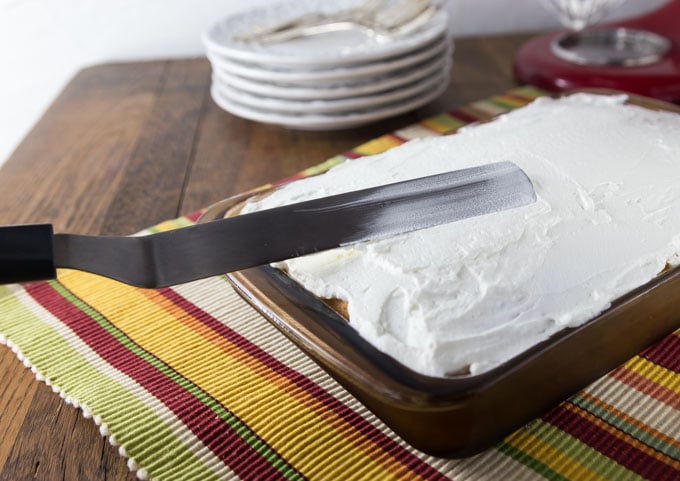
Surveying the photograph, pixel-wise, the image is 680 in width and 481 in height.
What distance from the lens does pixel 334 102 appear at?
959mm

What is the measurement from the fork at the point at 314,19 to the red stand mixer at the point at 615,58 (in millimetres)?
243

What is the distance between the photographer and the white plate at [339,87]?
3.12 ft

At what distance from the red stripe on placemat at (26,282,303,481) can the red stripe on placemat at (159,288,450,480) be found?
0.06 meters

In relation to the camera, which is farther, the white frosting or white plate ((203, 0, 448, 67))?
white plate ((203, 0, 448, 67))

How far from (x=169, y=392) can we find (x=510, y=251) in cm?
27

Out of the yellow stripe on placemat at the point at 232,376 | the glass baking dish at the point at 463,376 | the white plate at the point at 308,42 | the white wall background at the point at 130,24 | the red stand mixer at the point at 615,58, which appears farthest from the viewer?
the white wall background at the point at 130,24

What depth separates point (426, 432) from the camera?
0.43 meters

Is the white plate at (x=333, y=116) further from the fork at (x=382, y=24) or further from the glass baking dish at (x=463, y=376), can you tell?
the glass baking dish at (x=463, y=376)

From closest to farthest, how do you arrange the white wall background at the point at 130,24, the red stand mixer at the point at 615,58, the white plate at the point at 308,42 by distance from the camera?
the white plate at the point at 308,42 < the red stand mixer at the point at 615,58 < the white wall background at the point at 130,24

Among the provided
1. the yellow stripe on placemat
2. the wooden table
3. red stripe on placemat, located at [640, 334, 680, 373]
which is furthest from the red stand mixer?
the yellow stripe on placemat

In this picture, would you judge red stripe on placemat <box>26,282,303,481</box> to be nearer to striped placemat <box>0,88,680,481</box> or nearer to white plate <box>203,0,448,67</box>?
striped placemat <box>0,88,680,481</box>

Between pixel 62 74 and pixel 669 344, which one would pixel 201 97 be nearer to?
pixel 62 74

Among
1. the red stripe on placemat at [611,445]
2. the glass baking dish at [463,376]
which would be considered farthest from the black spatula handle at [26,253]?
the red stripe on placemat at [611,445]

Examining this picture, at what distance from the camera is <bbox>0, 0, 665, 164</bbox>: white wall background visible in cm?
145
